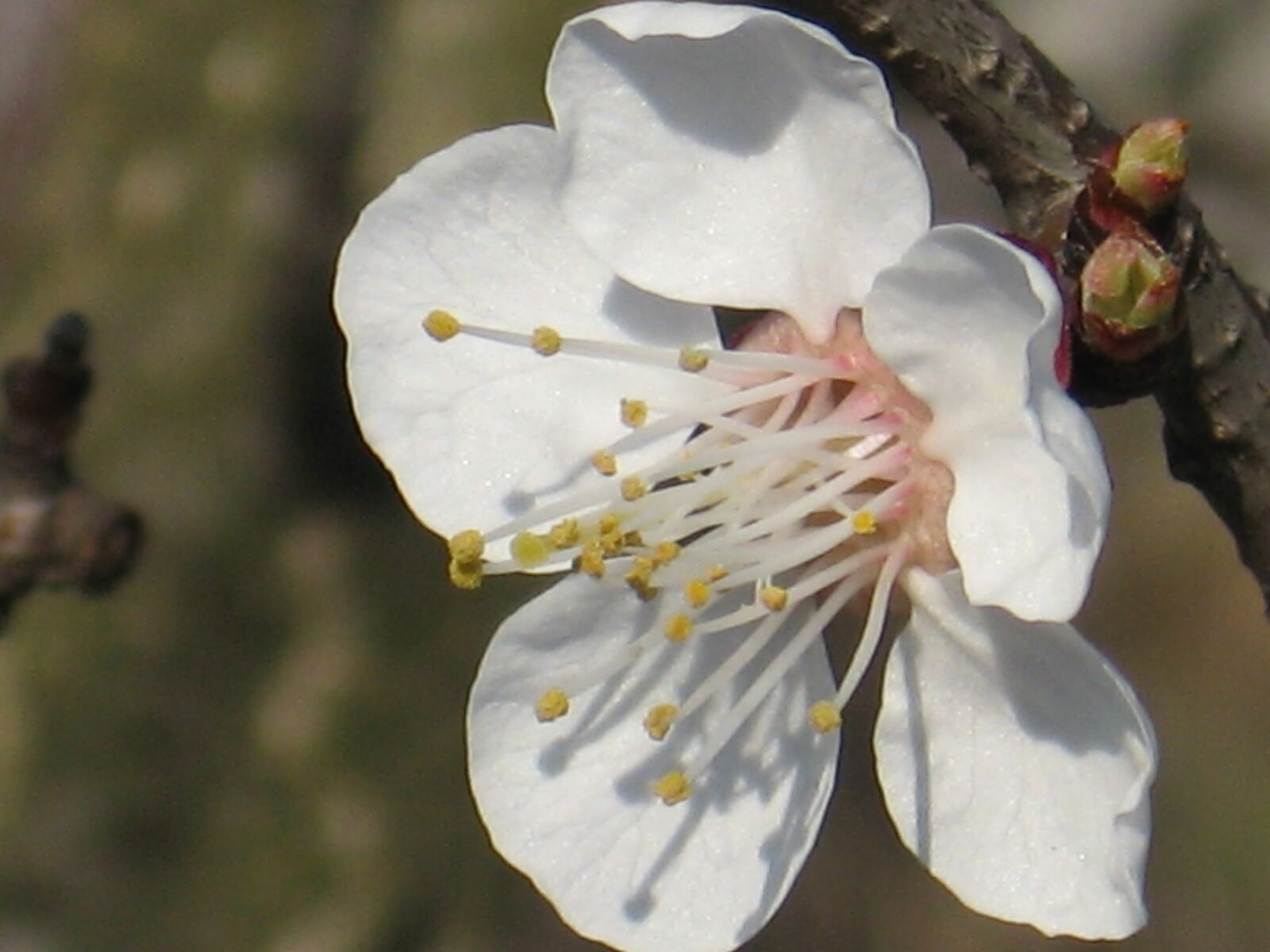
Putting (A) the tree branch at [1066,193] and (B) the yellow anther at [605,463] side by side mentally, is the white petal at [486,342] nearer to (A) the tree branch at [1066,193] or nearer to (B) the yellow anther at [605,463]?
(B) the yellow anther at [605,463]

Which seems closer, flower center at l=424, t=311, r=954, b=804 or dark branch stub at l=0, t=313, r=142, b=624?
flower center at l=424, t=311, r=954, b=804

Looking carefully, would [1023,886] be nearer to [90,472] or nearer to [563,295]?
[563,295]

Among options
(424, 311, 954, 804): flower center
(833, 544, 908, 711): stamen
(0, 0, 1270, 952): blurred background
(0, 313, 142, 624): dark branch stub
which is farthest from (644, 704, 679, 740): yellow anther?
(0, 0, 1270, 952): blurred background

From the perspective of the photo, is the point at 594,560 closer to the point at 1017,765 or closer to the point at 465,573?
the point at 465,573

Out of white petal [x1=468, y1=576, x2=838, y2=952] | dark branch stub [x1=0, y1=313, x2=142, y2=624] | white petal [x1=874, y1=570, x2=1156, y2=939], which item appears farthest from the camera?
dark branch stub [x1=0, y1=313, x2=142, y2=624]

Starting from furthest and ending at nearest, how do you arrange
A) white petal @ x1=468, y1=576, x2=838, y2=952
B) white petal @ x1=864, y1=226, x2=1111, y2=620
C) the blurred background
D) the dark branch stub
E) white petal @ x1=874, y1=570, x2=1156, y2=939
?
1. the blurred background
2. the dark branch stub
3. white petal @ x1=468, y1=576, x2=838, y2=952
4. white petal @ x1=874, y1=570, x2=1156, y2=939
5. white petal @ x1=864, y1=226, x2=1111, y2=620

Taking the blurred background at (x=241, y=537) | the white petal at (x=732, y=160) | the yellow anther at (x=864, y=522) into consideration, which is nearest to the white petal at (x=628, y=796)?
the yellow anther at (x=864, y=522)

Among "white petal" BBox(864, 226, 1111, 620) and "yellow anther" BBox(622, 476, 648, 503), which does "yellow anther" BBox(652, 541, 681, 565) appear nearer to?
"yellow anther" BBox(622, 476, 648, 503)
